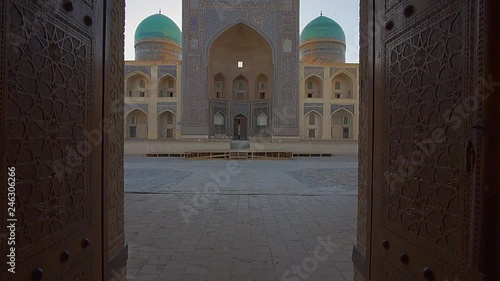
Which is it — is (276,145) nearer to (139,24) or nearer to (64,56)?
(64,56)

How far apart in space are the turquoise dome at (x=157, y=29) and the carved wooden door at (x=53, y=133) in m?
26.6

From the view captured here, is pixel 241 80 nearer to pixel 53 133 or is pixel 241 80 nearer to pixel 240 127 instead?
pixel 240 127

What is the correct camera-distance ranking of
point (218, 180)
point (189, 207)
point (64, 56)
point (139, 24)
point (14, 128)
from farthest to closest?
1. point (139, 24)
2. point (218, 180)
3. point (189, 207)
4. point (64, 56)
5. point (14, 128)

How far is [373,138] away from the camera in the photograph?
6.22ft

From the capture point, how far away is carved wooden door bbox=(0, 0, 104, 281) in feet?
3.54

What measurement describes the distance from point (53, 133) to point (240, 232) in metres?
2.82

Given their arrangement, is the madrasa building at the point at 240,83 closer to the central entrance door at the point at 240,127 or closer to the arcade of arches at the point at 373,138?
the central entrance door at the point at 240,127

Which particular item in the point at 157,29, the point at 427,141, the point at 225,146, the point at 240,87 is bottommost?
the point at 225,146

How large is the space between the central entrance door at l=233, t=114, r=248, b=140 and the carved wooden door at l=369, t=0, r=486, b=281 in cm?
2322

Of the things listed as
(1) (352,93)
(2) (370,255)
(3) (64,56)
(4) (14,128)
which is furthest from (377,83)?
(1) (352,93)

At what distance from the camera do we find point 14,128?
108 centimetres

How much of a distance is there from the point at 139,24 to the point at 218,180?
78.2ft

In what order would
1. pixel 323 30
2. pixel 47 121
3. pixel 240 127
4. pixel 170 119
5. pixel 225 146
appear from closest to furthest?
1. pixel 47 121
2. pixel 225 146
3. pixel 170 119
4. pixel 240 127
5. pixel 323 30

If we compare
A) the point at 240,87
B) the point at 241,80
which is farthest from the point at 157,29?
the point at 240,87
